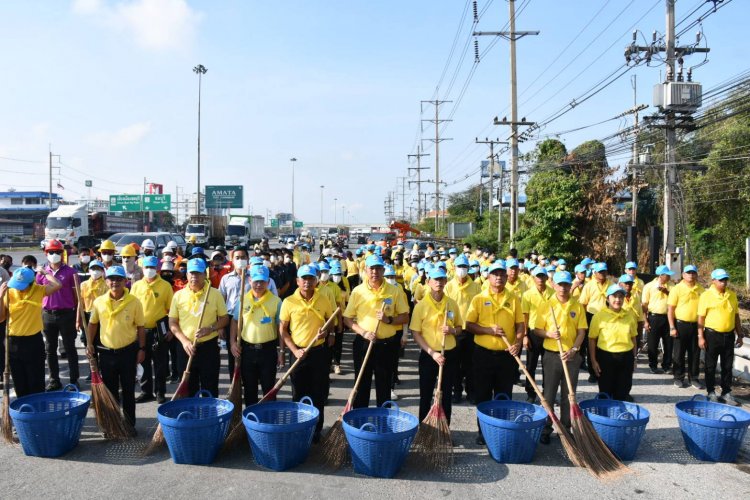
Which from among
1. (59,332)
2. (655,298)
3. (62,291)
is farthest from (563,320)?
(59,332)

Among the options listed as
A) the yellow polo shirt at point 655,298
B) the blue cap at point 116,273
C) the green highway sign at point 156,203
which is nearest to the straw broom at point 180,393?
the blue cap at point 116,273

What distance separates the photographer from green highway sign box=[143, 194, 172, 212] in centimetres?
6000

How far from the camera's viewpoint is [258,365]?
589 centimetres

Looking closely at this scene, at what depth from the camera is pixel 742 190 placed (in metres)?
23.7

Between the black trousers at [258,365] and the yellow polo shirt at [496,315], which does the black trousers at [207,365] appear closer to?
the black trousers at [258,365]

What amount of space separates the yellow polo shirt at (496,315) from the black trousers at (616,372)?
1155mm

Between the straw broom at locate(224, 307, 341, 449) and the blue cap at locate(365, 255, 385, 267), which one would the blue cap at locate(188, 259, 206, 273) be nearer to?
the straw broom at locate(224, 307, 341, 449)

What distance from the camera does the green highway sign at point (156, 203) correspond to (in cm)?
6000

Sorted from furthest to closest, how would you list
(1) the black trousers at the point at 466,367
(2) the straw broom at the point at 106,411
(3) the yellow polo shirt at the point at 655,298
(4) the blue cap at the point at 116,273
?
(3) the yellow polo shirt at the point at 655,298, (1) the black trousers at the point at 466,367, (4) the blue cap at the point at 116,273, (2) the straw broom at the point at 106,411

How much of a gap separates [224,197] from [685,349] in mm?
59624

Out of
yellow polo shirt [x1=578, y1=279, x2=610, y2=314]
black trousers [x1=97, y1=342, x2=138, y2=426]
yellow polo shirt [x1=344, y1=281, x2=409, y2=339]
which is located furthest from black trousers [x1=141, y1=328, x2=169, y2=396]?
yellow polo shirt [x1=578, y1=279, x2=610, y2=314]

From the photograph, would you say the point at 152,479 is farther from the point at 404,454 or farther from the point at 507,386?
the point at 507,386

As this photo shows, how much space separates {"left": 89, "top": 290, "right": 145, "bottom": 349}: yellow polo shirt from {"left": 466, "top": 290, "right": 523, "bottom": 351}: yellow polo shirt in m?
3.59

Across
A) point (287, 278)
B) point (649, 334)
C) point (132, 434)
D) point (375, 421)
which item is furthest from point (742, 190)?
point (132, 434)
